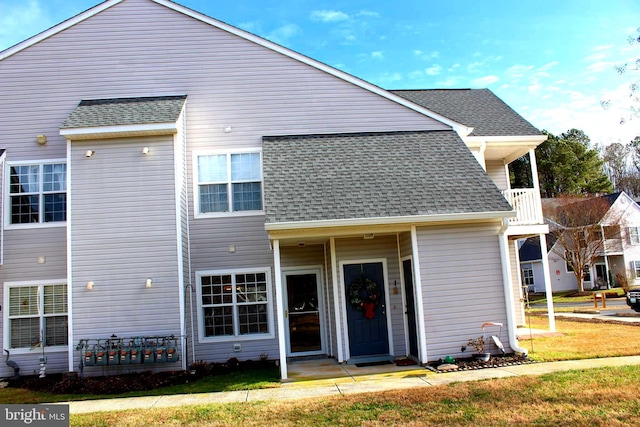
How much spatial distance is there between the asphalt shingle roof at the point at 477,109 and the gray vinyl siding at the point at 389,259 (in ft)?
14.3

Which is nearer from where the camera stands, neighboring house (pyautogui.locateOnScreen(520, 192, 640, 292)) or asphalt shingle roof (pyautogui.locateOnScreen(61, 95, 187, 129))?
asphalt shingle roof (pyautogui.locateOnScreen(61, 95, 187, 129))

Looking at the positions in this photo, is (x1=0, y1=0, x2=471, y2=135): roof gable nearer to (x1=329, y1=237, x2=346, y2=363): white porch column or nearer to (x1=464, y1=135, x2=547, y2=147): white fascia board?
(x1=464, y1=135, x2=547, y2=147): white fascia board

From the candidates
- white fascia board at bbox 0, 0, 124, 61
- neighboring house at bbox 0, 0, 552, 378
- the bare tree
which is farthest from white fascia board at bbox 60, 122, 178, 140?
the bare tree

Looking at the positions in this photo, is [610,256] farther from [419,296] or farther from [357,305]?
[419,296]

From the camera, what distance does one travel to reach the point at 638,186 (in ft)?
187

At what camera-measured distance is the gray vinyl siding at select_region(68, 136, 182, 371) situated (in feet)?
37.1

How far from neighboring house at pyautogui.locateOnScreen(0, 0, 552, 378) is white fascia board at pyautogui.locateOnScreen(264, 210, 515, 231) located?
0.04m

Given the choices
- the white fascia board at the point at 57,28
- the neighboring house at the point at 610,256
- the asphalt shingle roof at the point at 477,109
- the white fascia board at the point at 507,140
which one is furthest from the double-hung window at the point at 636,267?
the white fascia board at the point at 57,28

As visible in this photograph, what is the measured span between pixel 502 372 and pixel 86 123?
10027 millimetres

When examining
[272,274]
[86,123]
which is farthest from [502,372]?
[86,123]

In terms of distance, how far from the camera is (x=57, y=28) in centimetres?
1295

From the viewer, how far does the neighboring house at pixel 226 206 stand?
1094 centimetres
